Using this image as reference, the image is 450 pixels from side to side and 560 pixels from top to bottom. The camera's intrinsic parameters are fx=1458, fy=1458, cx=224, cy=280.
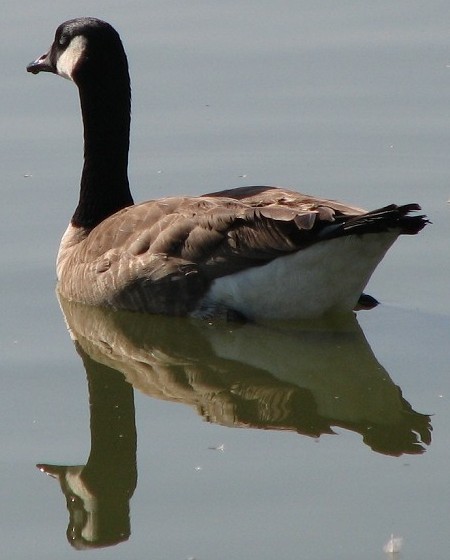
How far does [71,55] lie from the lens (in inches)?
435

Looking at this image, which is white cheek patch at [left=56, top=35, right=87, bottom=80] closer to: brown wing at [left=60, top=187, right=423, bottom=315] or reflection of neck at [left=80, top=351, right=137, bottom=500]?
brown wing at [left=60, top=187, right=423, bottom=315]

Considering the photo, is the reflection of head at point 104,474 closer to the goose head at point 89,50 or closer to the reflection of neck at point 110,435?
the reflection of neck at point 110,435

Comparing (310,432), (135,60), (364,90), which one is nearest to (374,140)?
(364,90)

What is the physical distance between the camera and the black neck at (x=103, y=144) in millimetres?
11062

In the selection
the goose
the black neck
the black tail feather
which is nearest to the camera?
the black tail feather

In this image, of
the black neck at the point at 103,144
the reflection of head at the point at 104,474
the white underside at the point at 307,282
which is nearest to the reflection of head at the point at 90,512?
the reflection of head at the point at 104,474

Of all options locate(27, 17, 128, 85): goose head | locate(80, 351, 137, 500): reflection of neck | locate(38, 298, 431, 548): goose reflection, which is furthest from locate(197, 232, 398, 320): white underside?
locate(27, 17, 128, 85): goose head

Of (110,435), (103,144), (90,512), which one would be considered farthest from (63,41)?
(90,512)

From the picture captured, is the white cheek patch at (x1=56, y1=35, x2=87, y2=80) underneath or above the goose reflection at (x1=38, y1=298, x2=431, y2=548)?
above

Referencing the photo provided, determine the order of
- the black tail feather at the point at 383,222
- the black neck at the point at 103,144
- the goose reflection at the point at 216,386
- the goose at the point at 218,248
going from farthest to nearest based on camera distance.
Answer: the black neck at the point at 103,144 < the goose at the point at 218,248 < the black tail feather at the point at 383,222 < the goose reflection at the point at 216,386

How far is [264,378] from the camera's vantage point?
9078 millimetres

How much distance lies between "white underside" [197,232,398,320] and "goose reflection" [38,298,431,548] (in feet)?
0.50

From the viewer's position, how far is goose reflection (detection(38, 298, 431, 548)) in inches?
307

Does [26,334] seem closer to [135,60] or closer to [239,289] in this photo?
[239,289]
